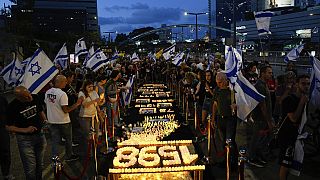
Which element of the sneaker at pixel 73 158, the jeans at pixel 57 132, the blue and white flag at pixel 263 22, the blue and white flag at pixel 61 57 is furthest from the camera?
the blue and white flag at pixel 263 22

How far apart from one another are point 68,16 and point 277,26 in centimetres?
8396

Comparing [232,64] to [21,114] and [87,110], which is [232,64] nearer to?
[87,110]

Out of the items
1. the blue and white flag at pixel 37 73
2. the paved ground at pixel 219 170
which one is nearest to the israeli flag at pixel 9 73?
the paved ground at pixel 219 170

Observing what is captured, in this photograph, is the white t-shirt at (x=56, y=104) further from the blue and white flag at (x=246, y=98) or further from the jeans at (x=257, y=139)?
the jeans at (x=257, y=139)

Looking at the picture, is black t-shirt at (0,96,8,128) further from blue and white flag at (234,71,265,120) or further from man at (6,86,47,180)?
blue and white flag at (234,71,265,120)

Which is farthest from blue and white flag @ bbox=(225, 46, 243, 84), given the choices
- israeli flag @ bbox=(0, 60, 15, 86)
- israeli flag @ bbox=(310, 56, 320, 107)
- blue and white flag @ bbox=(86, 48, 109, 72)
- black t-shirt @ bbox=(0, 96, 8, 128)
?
israeli flag @ bbox=(0, 60, 15, 86)

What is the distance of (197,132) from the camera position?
37.9ft

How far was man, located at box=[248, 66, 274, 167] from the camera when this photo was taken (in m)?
8.05

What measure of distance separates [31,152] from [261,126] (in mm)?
5044

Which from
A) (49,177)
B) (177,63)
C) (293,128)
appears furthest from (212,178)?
(177,63)

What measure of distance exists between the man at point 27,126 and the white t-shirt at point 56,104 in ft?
2.72

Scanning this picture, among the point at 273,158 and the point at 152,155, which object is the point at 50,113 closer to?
the point at 152,155

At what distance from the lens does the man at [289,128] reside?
6035 millimetres

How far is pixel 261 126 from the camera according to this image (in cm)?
825
